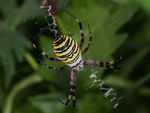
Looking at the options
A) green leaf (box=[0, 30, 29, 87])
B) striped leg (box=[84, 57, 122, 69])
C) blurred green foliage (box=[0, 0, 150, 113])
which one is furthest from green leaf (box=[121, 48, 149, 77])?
green leaf (box=[0, 30, 29, 87])

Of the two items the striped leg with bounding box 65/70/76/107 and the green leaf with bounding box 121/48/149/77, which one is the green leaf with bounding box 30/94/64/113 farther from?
the green leaf with bounding box 121/48/149/77

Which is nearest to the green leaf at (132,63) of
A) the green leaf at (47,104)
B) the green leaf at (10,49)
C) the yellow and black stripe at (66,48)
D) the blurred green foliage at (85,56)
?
the blurred green foliage at (85,56)

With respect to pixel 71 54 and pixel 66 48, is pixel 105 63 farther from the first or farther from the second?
pixel 66 48

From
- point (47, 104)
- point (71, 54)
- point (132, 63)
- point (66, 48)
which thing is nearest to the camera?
point (66, 48)

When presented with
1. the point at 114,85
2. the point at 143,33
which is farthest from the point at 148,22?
the point at 114,85

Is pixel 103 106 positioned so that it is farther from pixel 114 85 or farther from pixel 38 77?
pixel 38 77

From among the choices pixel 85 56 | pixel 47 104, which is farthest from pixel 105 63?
pixel 47 104
